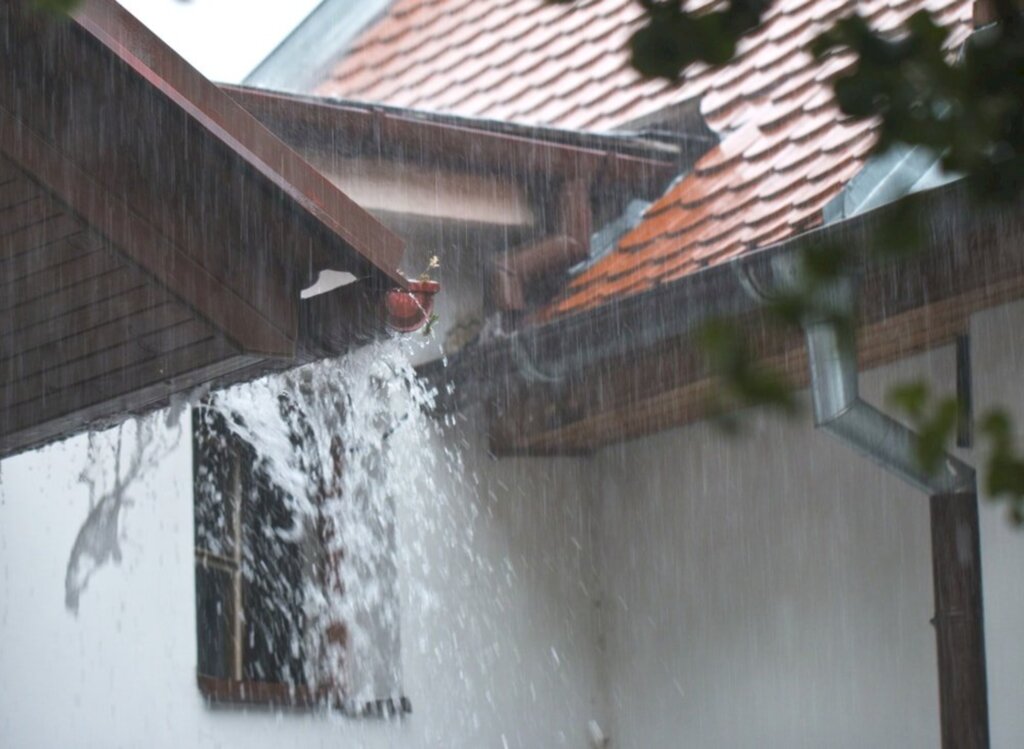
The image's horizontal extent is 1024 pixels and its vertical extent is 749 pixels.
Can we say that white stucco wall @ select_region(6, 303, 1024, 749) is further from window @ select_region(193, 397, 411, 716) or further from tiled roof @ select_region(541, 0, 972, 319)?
tiled roof @ select_region(541, 0, 972, 319)

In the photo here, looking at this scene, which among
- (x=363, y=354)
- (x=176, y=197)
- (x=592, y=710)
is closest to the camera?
(x=176, y=197)

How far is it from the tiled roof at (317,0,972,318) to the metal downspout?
49 centimetres

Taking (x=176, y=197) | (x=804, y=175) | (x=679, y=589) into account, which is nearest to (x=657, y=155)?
(x=804, y=175)

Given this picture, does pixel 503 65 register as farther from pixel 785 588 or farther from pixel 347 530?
pixel 785 588

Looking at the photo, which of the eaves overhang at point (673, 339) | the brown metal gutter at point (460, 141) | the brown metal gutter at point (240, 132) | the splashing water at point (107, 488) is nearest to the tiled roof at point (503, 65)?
the brown metal gutter at point (460, 141)

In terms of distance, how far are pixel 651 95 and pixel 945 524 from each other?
277 centimetres

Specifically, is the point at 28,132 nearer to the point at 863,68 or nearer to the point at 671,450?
the point at 863,68

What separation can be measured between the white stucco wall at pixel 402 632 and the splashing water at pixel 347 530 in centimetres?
8

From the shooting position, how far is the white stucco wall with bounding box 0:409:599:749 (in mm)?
5699

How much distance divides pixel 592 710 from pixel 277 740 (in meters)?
1.48

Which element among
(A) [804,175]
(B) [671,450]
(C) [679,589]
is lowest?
(C) [679,589]

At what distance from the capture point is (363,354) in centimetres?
464

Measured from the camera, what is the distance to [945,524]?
5.39 meters

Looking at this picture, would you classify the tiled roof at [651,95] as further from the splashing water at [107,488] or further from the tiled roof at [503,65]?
the splashing water at [107,488]
